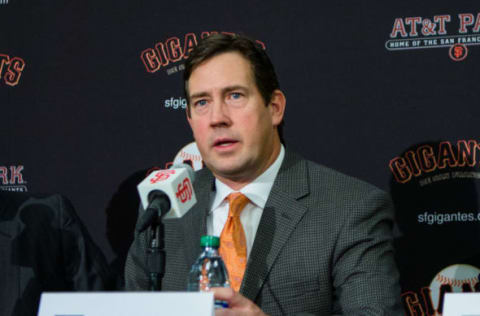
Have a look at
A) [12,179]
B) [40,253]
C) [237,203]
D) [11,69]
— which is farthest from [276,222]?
[11,69]

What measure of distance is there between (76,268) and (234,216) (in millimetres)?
632

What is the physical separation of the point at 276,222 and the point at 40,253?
0.83 metres

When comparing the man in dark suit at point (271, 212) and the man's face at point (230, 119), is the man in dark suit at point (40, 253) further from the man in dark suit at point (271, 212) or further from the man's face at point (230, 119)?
the man's face at point (230, 119)

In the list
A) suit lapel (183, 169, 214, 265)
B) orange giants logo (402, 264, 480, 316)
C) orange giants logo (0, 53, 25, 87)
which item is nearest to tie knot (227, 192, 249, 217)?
suit lapel (183, 169, 214, 265)

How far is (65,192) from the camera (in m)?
2.61

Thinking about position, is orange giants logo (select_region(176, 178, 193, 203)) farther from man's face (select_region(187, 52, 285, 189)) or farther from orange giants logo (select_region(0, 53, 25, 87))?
orange giants logo (select_region(0, 53, 25, 87))

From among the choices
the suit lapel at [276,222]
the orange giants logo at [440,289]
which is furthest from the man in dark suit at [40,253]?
the orange giants logo at [440,289]

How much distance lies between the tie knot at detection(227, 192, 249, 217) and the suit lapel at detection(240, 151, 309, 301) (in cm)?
8

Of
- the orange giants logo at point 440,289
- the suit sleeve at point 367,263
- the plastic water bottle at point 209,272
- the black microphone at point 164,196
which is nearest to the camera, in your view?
the black microphone at point 164,196

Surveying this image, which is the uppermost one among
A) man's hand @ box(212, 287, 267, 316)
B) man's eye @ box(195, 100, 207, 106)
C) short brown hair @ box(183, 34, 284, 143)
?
short brown hair @ box(183, 34, 284, 143)

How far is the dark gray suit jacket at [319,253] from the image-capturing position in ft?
5.65

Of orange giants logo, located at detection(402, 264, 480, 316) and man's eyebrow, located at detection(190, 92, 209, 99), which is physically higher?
man's eyebrow, located at detection(190, 92, 209, 99)

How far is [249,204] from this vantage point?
1.95 metres

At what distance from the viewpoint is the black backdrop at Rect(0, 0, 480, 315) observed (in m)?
2.23
